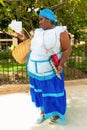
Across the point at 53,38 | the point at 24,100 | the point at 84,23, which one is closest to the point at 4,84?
the point at 24,100

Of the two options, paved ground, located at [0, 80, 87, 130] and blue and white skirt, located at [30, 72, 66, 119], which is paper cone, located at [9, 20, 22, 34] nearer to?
blue and white skirt, located at [30, 72, 66, 119]

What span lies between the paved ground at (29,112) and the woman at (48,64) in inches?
7.9

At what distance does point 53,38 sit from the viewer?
481 centimetres

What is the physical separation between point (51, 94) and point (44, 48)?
716 mm

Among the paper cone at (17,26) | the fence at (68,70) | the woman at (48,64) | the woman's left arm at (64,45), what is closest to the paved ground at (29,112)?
the woman at (48,64)

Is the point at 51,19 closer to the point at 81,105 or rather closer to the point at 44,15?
the point at 44,15

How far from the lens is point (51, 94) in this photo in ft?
16.6

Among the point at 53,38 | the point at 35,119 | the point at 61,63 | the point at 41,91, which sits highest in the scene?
the point at 53,38

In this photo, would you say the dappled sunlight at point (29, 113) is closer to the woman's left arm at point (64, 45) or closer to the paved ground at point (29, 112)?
the paved ground at point (29, 112)

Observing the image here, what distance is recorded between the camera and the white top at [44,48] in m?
4.82

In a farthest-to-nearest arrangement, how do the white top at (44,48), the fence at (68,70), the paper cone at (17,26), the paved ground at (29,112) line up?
the fence at (68,70), the paved ground at (29,112), the paper cone at (17,26), the white top at (44,48)

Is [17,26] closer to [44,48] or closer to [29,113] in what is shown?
[44,48]

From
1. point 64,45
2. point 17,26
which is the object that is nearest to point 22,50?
point 17,26

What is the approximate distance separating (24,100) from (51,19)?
2216 millimetres
